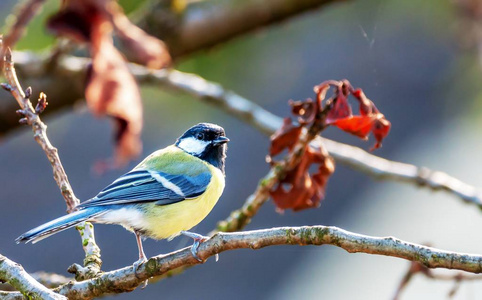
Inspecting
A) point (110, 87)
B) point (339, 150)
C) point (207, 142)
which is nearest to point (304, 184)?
point (339, 150)

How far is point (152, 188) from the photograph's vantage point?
7.53 feet

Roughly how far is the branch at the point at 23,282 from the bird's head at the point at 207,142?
129cm

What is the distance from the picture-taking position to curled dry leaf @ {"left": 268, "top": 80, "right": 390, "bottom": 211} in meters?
1.68

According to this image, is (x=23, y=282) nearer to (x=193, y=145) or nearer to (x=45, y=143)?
(x=45, y=143)

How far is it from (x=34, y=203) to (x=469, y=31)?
4061mm

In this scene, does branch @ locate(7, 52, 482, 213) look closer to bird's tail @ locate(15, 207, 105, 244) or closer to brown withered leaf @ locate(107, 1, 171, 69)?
bird's tail @ locate(15, 207, 105, 244)

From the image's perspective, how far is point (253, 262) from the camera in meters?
5.50

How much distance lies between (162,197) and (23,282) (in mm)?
960

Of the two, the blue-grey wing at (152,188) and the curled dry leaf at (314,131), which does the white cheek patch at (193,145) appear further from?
the curled dry leaf at (314,131)

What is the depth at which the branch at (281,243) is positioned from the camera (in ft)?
3.72

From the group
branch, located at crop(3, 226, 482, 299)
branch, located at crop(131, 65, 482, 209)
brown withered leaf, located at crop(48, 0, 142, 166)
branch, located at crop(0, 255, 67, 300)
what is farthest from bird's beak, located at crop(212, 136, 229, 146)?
brown withered leaf, located at crop(48, 0, 142, 166)

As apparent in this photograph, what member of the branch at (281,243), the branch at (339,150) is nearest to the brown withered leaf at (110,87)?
the branch at (281,243)

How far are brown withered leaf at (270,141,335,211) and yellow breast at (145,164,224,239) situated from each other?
1.19 ft

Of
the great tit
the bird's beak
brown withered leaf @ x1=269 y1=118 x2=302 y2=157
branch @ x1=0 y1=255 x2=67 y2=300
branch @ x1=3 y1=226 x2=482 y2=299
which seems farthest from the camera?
the bird's beak
